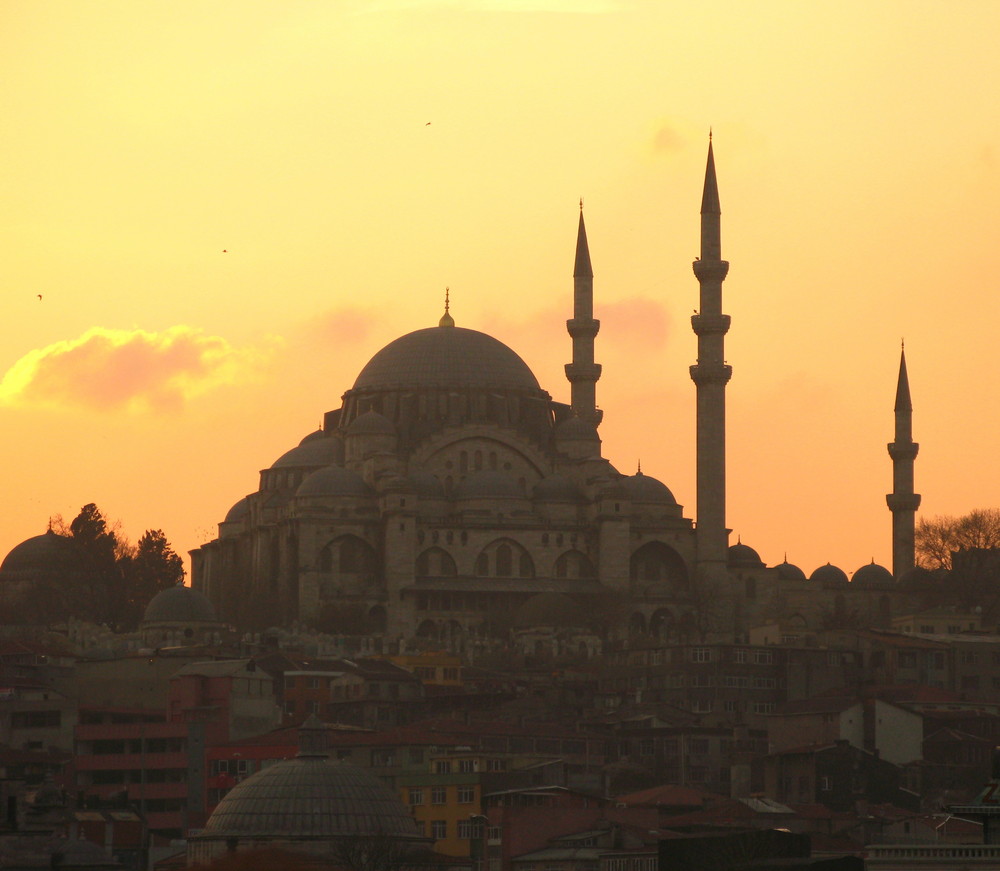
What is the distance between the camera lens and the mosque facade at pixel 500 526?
88375 mm

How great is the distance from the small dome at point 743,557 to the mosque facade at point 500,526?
0.22 feet

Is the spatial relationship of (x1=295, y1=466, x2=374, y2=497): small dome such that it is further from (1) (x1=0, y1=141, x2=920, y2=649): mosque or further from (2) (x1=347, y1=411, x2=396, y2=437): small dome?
(2) (x1=347, y1=411, x2=396, y2=437): small dome

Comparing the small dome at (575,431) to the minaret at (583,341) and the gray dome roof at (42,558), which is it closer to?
the minaret at (583,341)

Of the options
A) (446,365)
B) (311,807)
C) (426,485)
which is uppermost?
(446,365)

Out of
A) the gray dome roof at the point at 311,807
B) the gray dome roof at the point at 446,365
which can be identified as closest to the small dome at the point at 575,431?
the gray dome roof at the point at 446,365

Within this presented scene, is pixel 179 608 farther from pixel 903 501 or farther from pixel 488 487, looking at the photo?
pixel 903 501

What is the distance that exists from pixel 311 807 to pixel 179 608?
28.3 metres

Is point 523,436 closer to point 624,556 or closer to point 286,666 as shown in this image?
point 624,556

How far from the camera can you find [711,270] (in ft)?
297

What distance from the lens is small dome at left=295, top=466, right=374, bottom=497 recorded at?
9031 centimetres

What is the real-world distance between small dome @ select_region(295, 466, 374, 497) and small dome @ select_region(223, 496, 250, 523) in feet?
18.3

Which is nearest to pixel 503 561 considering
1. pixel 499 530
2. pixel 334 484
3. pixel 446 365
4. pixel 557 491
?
pixel 499 530

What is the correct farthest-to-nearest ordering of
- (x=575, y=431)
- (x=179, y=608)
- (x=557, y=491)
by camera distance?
(x=575, y=431) → (x=557, y=491) → (x=179, y=608)

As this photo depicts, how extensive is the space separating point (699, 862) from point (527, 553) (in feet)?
154
